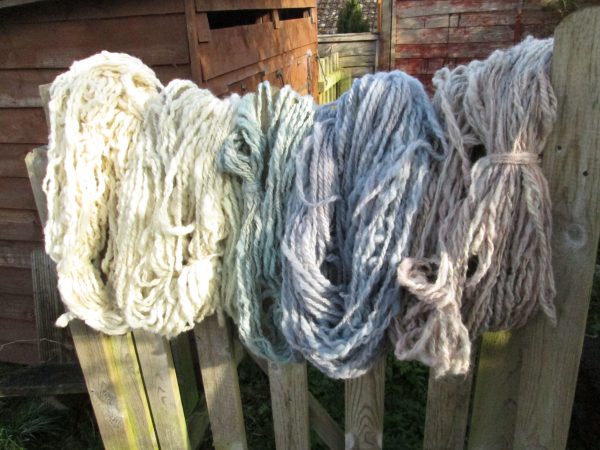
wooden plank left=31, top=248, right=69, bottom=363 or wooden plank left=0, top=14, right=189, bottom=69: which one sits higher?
wooden plank left=0, top=14, right=189, bottom=69

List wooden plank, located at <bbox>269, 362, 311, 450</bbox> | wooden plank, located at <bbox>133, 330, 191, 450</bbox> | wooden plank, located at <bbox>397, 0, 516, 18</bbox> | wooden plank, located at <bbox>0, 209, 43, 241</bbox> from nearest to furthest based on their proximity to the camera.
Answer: wooden plank, located at <bbox>269, 362, 311, 450</bbox>, wooden plank, located at <bbox>133, 330, 191, 450</bbox>, wooden plank, located at <bbox>0, 209, 43, 241</bbox>, wooden plank, located at <bbox>397, 0, 516, 18</bbox>

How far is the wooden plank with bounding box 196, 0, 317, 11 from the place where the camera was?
2205mm

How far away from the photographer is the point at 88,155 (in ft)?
3.70

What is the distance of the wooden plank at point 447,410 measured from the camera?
Result: 4.01 ft

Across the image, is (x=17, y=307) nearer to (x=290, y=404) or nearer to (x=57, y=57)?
(x=57, y=57)

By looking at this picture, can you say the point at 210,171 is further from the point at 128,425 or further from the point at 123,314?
the point at 128,425

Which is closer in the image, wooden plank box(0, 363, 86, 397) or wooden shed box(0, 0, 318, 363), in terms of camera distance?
wooden shed box(0, 0, 318, 363)

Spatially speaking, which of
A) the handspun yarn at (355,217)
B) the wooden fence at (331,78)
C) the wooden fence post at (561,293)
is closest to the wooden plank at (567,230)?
the wooden fence post at (561,293)

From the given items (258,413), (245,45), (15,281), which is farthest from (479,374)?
(15,281)

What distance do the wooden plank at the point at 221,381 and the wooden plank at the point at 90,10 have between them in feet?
5.05

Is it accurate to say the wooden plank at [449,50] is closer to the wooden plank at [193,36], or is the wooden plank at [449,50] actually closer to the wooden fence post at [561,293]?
the wooden plank at [193,36]

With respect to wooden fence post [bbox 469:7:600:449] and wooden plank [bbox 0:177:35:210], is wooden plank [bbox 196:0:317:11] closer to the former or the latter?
wooden plank [bbox 0:177:35:210]

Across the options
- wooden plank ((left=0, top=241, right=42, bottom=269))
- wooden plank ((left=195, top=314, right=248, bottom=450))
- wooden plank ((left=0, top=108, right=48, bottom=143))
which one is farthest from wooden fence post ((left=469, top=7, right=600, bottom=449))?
wooden plank ((left=0, top=241, right=42, bottom=269))

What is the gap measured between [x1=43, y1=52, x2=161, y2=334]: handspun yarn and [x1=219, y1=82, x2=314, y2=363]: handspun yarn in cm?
29
